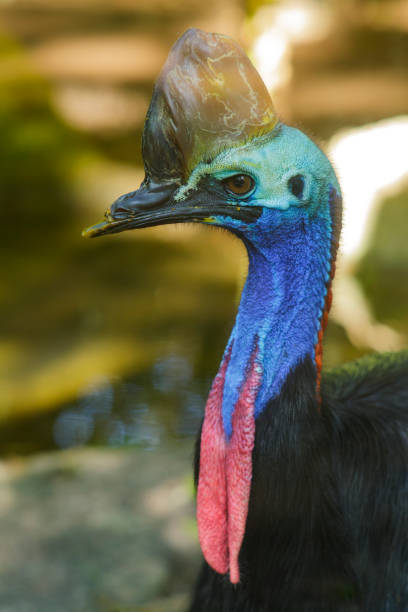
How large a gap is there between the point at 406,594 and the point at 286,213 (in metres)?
0.75

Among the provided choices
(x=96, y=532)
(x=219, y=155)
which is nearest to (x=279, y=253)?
(x=219, y=155)

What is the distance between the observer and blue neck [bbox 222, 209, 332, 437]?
56.9 inches

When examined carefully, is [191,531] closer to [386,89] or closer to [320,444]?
[320,444]

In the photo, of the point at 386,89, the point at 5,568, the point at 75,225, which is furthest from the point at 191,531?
the point at 386,89

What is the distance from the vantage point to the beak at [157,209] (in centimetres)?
142

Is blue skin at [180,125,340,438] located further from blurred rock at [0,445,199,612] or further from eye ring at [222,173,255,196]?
blurred rock at [0,445,199,612]

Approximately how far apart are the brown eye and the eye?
6 centimetres

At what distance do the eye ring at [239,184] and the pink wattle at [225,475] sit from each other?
258 millimetres

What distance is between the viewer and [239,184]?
Answer: 140 centimetres

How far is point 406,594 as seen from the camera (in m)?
1.67

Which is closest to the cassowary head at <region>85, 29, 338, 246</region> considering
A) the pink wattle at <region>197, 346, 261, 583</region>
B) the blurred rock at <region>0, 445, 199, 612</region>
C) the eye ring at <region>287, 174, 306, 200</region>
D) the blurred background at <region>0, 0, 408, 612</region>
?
the eye ring at <region>287, 174, 306, 200</region>

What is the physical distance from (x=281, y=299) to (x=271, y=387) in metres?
0.14

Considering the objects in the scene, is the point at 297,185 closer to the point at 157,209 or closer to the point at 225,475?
the point at 157,209

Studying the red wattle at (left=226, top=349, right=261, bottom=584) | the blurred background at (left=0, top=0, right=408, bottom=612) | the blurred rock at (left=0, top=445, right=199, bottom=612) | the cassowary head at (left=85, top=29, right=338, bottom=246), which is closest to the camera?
the cassowary head at (left=85, top=29, right=338, bottom=246)
